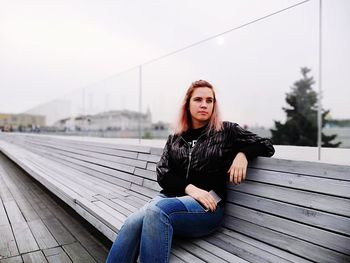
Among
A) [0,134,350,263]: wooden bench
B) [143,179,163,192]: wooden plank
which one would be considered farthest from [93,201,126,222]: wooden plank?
[143,179,163,192]: wooden plank

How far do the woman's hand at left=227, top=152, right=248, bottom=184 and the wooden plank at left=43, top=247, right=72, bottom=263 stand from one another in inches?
61.5

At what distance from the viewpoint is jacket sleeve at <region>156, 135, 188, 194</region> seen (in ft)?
5.86

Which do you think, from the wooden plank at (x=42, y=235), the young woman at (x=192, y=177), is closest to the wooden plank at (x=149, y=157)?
the young woman at (x=192, y=177)

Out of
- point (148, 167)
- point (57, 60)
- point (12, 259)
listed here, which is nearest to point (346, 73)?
point (148, 167)

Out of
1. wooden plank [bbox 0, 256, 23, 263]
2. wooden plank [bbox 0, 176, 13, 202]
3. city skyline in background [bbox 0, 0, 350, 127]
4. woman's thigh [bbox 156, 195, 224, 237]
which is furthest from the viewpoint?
wooden plank [bbox 0, 176, 13, 202]

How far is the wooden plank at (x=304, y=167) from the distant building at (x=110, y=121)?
3.18 m

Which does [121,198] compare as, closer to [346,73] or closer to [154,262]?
[154,262]

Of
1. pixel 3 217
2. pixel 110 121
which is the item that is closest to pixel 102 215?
pixel 3 217

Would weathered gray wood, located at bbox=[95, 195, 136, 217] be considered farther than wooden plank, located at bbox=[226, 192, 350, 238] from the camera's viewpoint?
Yes

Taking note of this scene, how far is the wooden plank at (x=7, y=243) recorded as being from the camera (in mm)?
2324

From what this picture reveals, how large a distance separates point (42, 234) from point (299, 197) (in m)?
2.48

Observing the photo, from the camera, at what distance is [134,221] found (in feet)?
5.19

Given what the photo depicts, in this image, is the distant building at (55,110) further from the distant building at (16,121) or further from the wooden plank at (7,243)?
the wooden plank at (7,243)

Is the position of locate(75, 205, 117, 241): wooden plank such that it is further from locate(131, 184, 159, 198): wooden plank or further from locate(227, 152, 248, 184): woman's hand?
locate(227, 152, 248, 184): woman's hand
